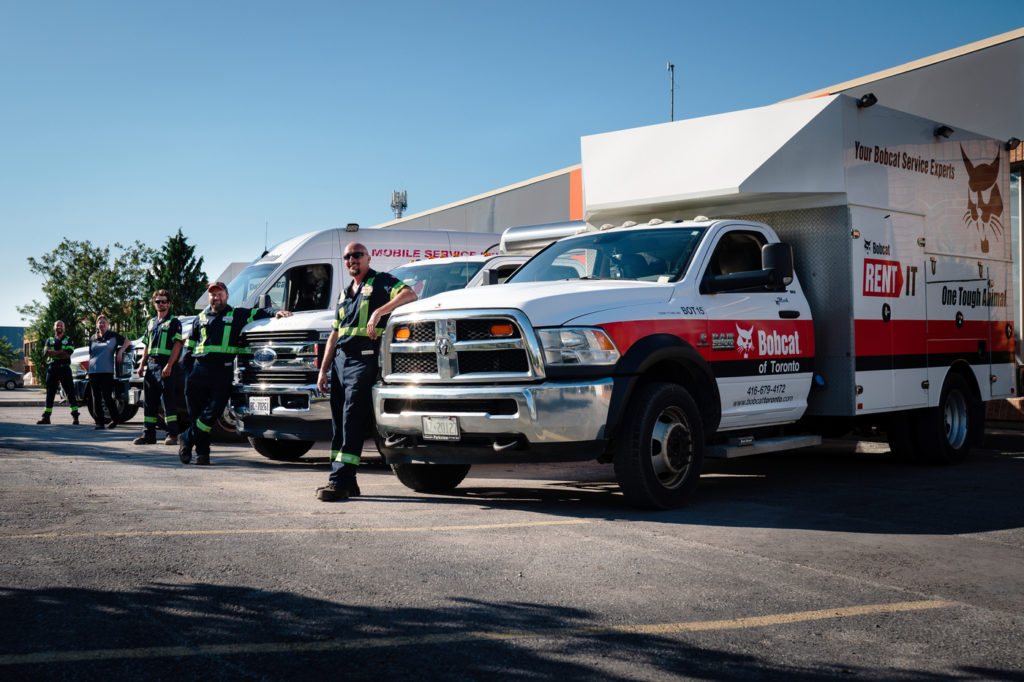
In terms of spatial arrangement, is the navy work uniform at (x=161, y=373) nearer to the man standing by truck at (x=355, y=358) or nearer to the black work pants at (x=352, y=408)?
the man standing by truck at (x=355, y=358)

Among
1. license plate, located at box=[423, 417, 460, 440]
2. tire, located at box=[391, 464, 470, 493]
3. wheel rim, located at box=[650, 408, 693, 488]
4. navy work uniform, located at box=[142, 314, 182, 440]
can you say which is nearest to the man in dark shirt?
navy work uniform, located at box=[142, 314, 182, 440]

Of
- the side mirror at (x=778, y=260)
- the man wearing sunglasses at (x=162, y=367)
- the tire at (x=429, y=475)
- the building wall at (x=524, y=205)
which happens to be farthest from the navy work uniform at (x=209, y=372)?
the building wall at (x=524, y=205)

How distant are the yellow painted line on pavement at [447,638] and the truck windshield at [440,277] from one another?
709cm

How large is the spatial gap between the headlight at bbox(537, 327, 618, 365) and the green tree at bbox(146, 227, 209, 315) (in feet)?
209

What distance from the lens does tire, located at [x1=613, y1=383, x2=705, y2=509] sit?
687 cm

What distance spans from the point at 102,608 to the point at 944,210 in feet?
30.0

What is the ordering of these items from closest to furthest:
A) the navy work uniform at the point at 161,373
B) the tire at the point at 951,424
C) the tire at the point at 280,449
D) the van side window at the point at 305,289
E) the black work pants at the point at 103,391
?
1. the tire at the point at 951,424
2. the tire at the point at 280,449
3. the navy work uniform at the point at 161,373
4. the van side window at the point at 305,289
5. the black work pants at the point at 103,391

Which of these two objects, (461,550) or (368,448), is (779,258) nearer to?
(461,550)

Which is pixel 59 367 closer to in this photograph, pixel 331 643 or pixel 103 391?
pixel 103 391

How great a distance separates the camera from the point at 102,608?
4.28m

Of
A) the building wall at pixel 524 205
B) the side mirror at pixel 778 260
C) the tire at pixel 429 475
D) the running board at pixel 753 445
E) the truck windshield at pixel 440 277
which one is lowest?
the tire at pixel 429 475

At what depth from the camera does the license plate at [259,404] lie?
1015 centimetres

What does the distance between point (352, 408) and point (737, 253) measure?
3.48 meters

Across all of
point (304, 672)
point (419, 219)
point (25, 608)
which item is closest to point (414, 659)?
point (304, 672)
